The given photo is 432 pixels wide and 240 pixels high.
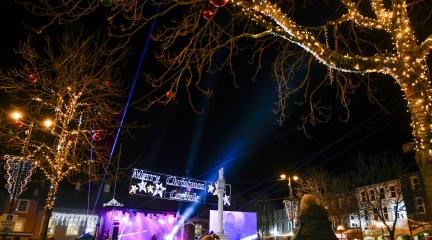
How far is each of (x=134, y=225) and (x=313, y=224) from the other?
26.1 meters

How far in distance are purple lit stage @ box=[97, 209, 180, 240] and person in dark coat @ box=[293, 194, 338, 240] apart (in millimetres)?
22737

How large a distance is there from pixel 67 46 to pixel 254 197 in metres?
52.9

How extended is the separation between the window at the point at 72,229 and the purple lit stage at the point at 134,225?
1383cm

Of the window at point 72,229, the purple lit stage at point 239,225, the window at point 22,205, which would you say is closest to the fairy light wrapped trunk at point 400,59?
the purple lit stage at point 239,225

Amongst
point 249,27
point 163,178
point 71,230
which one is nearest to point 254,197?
point 71,230

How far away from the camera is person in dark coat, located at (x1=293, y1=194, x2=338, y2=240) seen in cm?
383

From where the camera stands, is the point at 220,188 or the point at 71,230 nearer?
the point at 220,188

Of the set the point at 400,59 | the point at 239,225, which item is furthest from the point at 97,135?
the point at 239,225

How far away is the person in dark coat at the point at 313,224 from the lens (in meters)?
3.83

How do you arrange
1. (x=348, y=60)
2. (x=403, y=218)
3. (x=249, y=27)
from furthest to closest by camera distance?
(x=403, y=218)
(x=249, y=27)
(x=348, y=60)

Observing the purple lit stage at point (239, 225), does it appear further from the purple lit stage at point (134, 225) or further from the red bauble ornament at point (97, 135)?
the red bauble ornament at point (97, 135)

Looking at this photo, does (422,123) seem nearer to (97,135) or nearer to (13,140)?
(97,135)

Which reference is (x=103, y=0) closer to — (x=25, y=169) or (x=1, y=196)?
(x=25, y=169)

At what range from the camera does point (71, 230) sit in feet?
126
